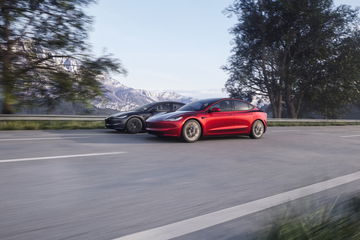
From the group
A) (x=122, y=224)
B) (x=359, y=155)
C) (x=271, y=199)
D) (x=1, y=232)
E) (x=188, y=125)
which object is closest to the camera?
(x=1, y=232)

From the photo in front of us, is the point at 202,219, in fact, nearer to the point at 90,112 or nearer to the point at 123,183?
the point at 123,183

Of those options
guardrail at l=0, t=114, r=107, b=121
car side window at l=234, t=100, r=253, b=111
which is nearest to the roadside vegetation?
car side window at l=234, t=100, r=253, b=111

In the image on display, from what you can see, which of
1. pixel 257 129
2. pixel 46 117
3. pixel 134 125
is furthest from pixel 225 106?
pixel 46 117

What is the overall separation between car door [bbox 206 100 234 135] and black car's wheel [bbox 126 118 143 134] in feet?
9.92

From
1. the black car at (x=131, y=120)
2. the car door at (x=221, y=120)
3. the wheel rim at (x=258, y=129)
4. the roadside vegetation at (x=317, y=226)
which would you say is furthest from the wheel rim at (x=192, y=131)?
the roadside vegetation at (x=317, y=226)

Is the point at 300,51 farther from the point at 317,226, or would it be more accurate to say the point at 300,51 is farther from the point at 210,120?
the point at 317,226

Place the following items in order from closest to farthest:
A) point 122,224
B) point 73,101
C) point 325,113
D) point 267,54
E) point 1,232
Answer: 1. point 1,232
2. point 122,224
3. point 73,101
4. point 267,54
5. point 325,113

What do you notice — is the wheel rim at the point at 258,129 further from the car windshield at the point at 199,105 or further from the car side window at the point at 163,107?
the car side window at the point at 163,107

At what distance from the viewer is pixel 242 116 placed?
10.3 meters

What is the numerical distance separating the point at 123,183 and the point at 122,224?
57.6 inches

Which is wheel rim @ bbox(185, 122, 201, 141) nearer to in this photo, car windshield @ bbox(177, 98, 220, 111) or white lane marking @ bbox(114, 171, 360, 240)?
car windshield @ bbox(177, 98, 220, 111)

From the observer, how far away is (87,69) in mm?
13320

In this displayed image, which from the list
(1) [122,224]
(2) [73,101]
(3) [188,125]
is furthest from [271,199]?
(2) [73,101]

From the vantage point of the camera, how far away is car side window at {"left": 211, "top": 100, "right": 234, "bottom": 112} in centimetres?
998
